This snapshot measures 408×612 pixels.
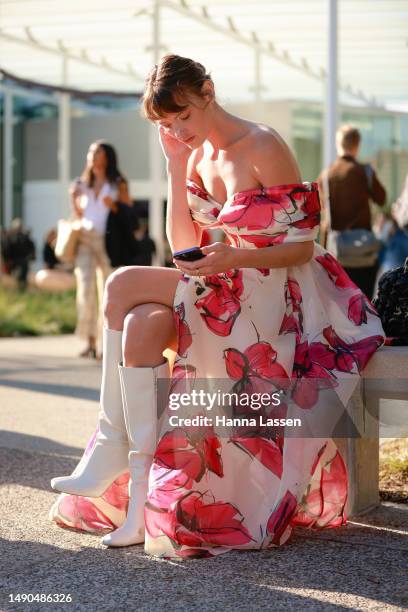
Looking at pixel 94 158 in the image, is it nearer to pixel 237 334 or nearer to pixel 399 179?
pixel 237 334

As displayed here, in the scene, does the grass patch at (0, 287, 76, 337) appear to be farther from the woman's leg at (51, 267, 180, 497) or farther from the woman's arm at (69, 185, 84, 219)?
the woman's leg at (51, 267, 180, 497)

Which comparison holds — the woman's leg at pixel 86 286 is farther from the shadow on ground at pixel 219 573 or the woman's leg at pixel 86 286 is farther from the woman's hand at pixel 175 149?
the shadow on ground at pixel 219 573

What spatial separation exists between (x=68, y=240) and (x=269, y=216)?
219 inches

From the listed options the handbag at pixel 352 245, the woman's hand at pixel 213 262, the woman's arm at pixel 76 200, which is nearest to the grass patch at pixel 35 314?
the woman's arm at pixel 76 200

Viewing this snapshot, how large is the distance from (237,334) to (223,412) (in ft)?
0.79

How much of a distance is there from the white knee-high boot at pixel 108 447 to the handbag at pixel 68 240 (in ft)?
18.0

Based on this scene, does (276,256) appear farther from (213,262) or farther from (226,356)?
(226,356)

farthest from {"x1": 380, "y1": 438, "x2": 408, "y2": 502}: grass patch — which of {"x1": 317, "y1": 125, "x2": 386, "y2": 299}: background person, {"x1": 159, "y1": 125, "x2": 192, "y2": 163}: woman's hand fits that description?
{"x1": 317, "y1": 125, "x2": 386, "y2": 299}: background person

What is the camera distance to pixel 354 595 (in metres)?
2.74

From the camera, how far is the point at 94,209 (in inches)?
349

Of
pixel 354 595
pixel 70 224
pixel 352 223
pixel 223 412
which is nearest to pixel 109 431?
pixel 223 412

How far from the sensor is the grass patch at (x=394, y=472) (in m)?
3.86

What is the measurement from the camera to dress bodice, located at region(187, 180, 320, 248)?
11.1 ft

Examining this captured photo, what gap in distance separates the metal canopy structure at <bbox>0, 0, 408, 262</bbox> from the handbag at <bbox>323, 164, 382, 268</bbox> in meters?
2.87
